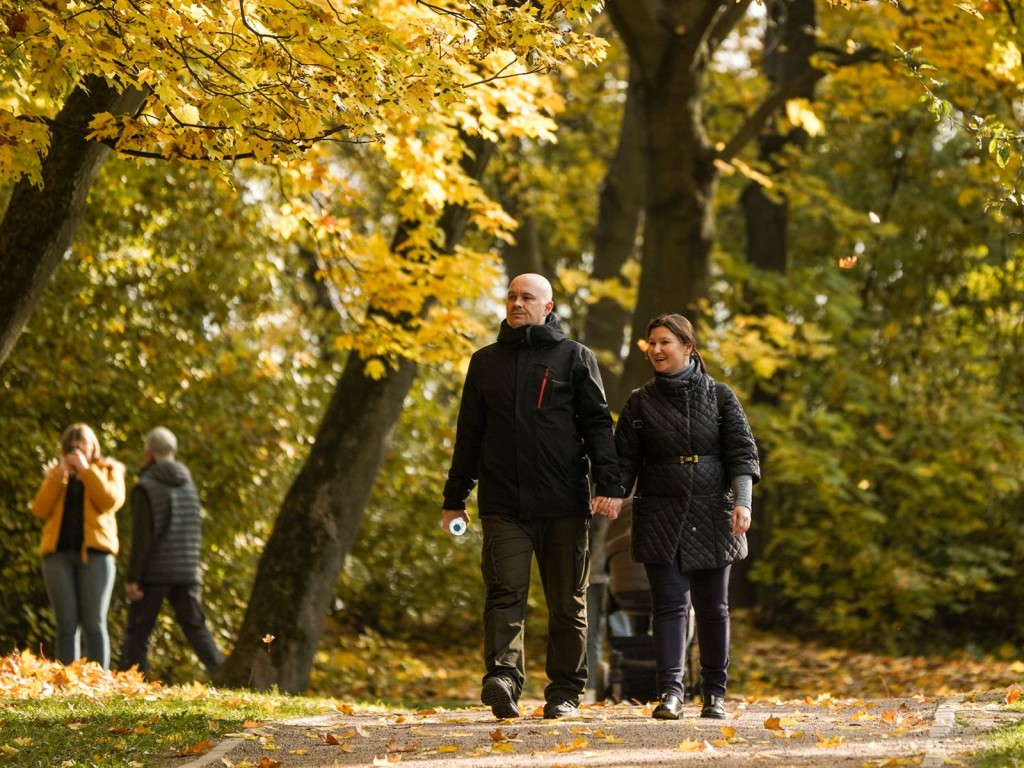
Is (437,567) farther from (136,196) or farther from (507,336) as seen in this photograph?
(507,336)

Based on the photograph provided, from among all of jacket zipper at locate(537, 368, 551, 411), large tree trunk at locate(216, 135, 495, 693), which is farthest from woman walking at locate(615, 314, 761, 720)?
large tree trunk at locate(216, 135, 495, 693)

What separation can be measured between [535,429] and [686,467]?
76cm

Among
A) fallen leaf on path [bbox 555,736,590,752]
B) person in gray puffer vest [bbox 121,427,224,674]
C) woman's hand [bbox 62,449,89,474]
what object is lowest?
fallen leaf on path [bbox 555,736,590,752]

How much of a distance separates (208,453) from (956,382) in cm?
910

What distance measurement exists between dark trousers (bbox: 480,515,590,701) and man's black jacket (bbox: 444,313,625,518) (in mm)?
111

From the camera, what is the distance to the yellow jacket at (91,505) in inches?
418

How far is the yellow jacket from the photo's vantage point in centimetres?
1062

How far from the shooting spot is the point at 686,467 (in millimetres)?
7172

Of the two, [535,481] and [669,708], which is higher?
[535,481]

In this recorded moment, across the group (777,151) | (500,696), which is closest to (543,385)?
(500,696)

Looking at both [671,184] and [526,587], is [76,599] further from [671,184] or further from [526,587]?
[671,184]

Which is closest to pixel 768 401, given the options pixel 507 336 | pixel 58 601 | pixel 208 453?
pixel 208 453

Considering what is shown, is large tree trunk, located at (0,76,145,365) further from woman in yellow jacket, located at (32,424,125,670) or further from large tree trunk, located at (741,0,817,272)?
large tree trunk, located at (741,0,817,272)

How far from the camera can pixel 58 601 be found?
10695mm
